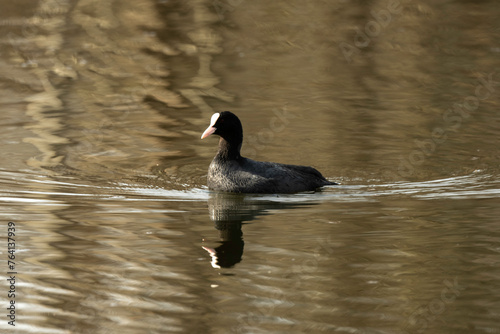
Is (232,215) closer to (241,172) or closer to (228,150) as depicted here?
(241,172)

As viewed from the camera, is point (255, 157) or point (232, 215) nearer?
point (232, 215)

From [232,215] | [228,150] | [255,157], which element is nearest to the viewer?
[232,215]

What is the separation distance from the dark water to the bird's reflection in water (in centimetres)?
3

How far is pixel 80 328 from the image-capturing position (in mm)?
6508

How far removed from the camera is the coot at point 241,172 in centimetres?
1085

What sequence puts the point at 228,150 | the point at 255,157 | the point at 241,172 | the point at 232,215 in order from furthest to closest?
the point at 255,157 < the point at 228,150 < the point at 241,172 < the point at 232,215

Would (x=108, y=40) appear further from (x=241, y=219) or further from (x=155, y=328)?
(x=155, y=328)

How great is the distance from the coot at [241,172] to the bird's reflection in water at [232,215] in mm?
136

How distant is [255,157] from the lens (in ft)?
43.0

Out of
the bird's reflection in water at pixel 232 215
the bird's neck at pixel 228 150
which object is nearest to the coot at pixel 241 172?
the bird's neck at pixel 228 150

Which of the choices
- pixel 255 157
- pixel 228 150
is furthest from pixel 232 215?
pixel 255 157

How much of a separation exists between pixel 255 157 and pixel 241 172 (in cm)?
220

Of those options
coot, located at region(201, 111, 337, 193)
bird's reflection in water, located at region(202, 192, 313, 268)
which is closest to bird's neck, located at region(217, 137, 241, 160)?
coot, located at region(201, 111, 337, 193)

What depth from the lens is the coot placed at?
1085cm
